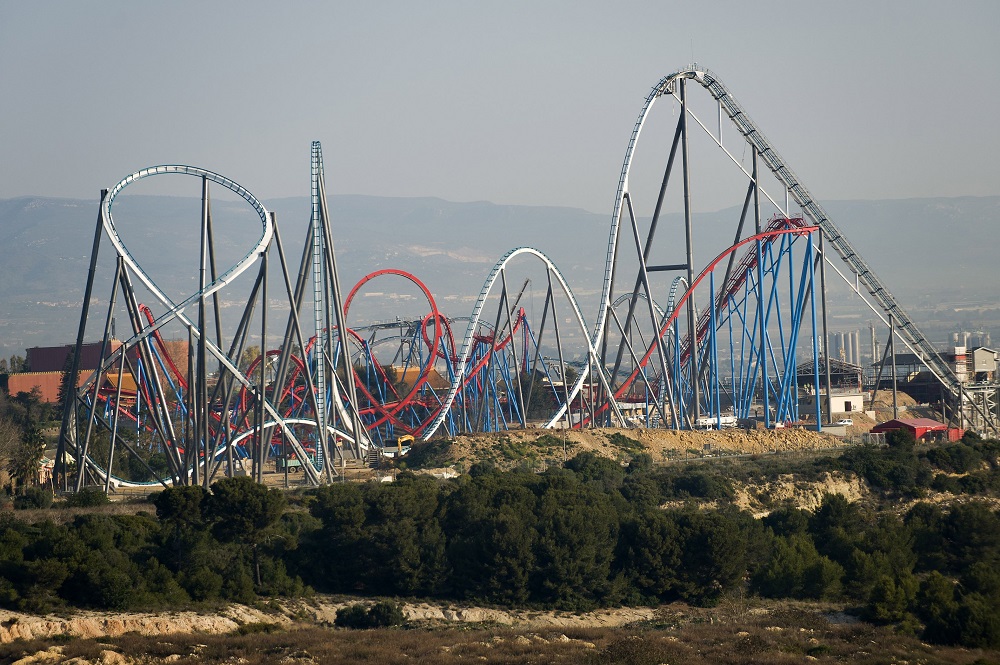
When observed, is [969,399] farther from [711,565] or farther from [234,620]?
[234,620]

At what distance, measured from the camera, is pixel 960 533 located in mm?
29703

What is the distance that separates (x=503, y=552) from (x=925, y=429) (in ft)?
76.2

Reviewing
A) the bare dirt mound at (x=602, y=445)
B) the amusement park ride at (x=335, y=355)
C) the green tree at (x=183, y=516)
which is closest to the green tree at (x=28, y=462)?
→ the amusement park ride at (x=335, y=355)

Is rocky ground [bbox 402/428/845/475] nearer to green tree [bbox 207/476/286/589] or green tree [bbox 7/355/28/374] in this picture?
green tree [bbox 207/476/286/589]

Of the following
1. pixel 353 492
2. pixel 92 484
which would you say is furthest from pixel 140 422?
pixel 353 492

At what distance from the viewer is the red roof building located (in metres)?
43.3

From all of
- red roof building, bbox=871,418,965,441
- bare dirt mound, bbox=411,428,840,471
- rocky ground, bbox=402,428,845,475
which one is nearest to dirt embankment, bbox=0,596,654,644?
rocky ground, bbox=402,428,845,475

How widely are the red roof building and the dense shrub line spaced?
1261 centimetres

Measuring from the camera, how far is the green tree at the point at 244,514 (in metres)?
24.9

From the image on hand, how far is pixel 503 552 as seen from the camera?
85.1 ft

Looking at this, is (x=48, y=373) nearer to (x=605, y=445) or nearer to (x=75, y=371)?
(x=605, y=445)

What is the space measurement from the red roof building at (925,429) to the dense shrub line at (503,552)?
12611mm

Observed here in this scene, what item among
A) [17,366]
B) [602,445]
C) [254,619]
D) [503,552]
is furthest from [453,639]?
[17,366]

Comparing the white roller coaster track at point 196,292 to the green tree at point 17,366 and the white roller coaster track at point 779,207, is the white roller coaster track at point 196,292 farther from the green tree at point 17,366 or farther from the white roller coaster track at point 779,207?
the green tree at point 17,366
